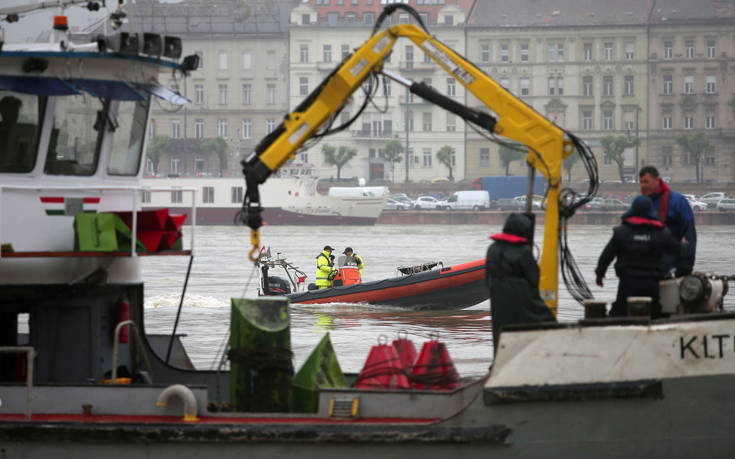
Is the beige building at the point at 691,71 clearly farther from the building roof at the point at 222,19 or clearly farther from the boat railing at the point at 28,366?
the boat railing at the point at 28,366

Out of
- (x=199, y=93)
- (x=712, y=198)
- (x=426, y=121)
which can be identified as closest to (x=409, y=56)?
(x=426, y=121)

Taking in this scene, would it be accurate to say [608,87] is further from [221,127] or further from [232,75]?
[221,127]

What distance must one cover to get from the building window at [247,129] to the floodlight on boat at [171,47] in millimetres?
97957

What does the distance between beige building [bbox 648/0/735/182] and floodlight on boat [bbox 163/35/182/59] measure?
96.3m

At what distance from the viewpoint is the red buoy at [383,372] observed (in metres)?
7.45

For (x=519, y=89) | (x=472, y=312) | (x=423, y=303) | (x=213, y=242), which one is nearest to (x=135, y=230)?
(x=423, y=303)

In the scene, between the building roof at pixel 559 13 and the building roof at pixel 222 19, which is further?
the building roof at pixel 222 19

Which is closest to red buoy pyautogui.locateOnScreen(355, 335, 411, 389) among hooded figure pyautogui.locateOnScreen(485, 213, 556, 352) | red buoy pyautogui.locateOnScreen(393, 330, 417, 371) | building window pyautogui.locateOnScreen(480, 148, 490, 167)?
red buoy pyautogui.locateOnScreen(393, 330, 417, 371)

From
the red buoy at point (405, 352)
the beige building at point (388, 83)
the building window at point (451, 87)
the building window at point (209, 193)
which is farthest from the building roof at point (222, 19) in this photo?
the red buoy at point (405, 352)

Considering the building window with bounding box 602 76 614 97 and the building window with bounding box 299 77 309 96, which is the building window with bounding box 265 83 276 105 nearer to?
the building window with bounding box 299 77 309 96

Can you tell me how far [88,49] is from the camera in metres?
7.66

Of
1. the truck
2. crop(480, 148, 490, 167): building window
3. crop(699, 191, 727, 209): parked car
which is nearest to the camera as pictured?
crop(699, 191, 727, 209): parked car

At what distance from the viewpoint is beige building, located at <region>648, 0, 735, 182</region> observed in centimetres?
10044

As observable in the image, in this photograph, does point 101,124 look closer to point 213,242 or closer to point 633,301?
point 633,301
